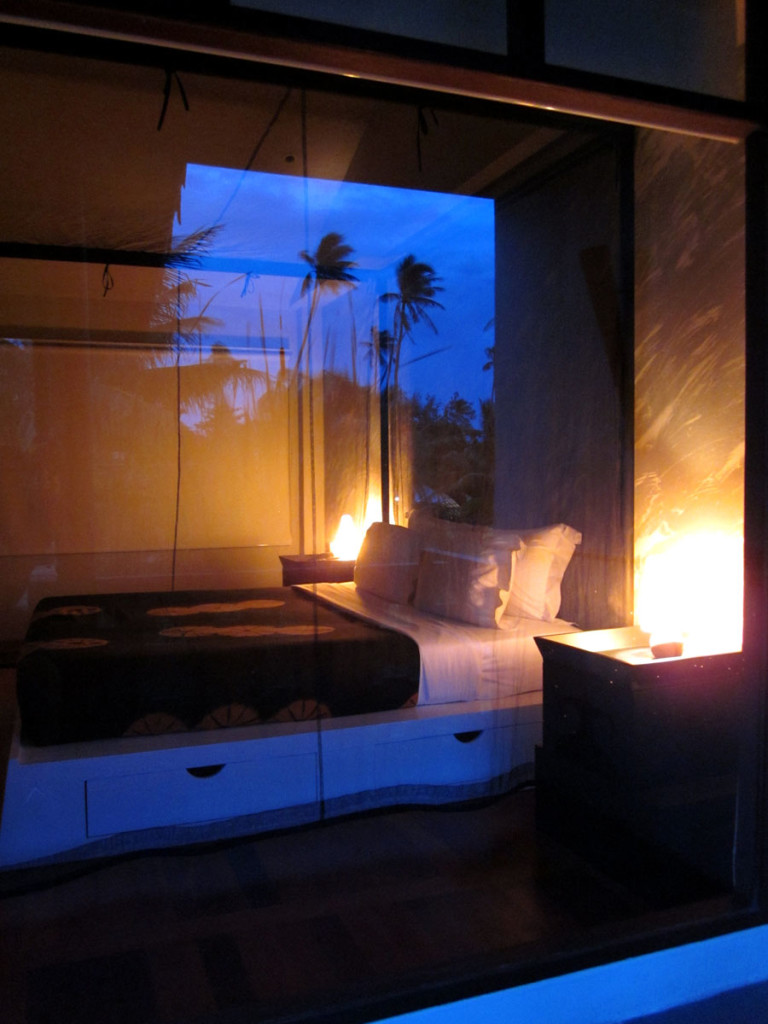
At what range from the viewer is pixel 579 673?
2553 millimetres

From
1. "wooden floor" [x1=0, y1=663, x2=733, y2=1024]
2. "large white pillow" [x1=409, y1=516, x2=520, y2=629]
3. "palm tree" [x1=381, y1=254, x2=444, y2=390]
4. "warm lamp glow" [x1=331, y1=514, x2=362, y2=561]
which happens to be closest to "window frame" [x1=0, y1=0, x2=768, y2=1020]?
"wooden floor" [x1=0, y1=663, x2=733, y2=1024]

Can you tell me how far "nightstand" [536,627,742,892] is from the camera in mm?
2287

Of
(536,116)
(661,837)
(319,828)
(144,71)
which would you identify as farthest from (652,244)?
(319,828)

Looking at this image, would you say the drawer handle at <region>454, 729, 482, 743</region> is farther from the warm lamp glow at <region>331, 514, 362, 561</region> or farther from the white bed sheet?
the warm lamp glow at <region>331, 514, 362, 561</region>

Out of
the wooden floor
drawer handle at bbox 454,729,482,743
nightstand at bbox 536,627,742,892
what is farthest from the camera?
drawer handle at bbox 454,729,482,743

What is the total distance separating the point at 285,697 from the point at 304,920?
0.69 m

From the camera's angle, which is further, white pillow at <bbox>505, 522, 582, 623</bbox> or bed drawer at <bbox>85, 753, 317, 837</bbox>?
white pillow at <bbox>505, 522, 582, 623</bbox>

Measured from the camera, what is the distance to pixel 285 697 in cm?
261

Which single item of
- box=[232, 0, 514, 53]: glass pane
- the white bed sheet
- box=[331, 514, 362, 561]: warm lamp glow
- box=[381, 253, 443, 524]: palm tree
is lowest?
the white bed sheet

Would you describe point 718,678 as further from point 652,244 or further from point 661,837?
point 652,244

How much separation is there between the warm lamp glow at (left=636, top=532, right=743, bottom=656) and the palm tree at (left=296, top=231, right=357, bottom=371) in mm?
1491

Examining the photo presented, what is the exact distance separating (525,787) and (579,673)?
679 millimetres

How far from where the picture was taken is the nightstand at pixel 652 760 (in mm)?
2287

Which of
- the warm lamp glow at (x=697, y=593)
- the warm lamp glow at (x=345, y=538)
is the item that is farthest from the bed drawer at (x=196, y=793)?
the warm lamp glow at (x=697, y=593)
